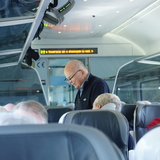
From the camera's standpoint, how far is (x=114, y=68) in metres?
18.0

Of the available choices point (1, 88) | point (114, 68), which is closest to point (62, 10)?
point (1, 88)

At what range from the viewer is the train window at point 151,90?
12.5m

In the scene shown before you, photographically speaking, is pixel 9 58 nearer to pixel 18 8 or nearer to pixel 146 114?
pixel 18 8

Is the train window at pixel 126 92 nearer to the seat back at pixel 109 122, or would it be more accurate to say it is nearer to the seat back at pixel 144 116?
the seat back at pixel 144 116

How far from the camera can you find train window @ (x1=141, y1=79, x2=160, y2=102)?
12.5 metres

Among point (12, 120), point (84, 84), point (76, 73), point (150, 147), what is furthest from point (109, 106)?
point (150, 147)

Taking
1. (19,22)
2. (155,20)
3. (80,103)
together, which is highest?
(155,20)

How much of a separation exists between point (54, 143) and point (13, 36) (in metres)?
8.05

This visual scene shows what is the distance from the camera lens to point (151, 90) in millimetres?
12859

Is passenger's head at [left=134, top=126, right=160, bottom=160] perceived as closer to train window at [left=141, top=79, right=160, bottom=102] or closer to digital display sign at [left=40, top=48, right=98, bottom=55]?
train window at [left=141, top=79, right=160, bottom=102]

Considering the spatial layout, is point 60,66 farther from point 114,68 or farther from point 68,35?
point 114,68

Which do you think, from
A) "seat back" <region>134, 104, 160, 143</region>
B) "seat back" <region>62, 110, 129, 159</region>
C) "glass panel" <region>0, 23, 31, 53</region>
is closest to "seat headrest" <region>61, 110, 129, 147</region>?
"seat back" <region>62, 110, 129, 159</region>

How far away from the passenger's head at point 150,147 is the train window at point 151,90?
435 inches

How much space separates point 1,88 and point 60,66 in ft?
15.5
